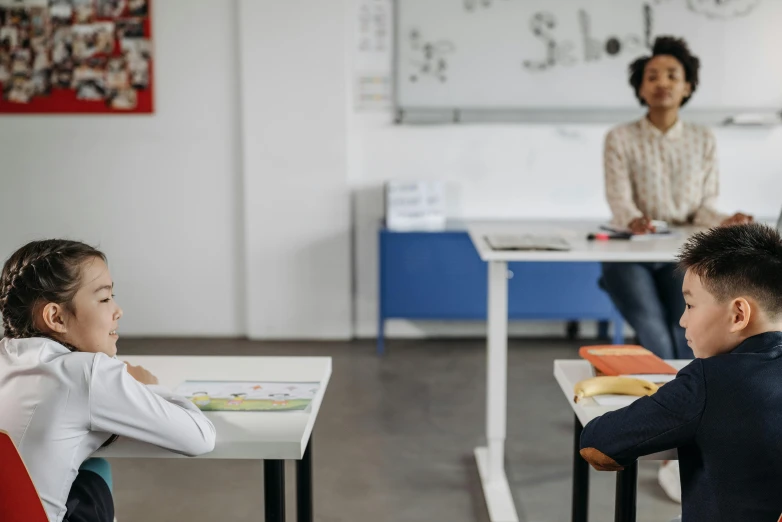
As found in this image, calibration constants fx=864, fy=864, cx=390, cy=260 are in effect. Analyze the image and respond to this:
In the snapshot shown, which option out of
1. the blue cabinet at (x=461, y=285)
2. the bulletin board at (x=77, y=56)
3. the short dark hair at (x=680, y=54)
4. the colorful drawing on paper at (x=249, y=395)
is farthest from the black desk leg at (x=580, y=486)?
the bulletin board at (x=77, y=56)

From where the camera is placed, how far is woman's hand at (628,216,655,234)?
3.10 m

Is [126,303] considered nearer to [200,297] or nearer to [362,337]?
[200,297]

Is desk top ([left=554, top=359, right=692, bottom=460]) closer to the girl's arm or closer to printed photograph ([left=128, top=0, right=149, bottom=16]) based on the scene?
the girl's arm

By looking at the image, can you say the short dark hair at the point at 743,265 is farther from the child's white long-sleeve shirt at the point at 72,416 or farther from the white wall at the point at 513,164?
the white wall at the point at 513,164

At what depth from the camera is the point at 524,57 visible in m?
4.88

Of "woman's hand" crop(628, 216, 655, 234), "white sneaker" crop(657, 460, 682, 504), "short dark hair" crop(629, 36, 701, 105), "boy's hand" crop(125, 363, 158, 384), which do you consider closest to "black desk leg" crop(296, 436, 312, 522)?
"boy's hand" crop(125, 363, 158, 384)

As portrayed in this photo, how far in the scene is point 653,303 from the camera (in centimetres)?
307

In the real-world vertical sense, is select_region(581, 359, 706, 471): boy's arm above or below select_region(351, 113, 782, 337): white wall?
below

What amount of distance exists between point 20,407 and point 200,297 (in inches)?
147

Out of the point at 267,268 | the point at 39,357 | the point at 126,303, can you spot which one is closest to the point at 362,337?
the point at 267,268

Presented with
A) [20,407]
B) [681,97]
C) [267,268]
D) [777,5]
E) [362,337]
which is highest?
[777,5]

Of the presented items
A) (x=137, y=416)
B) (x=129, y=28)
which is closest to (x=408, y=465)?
(x=137, y=416)

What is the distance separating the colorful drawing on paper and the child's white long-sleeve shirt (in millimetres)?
178

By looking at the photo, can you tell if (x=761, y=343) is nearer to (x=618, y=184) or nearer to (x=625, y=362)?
(x=625, y=362)
